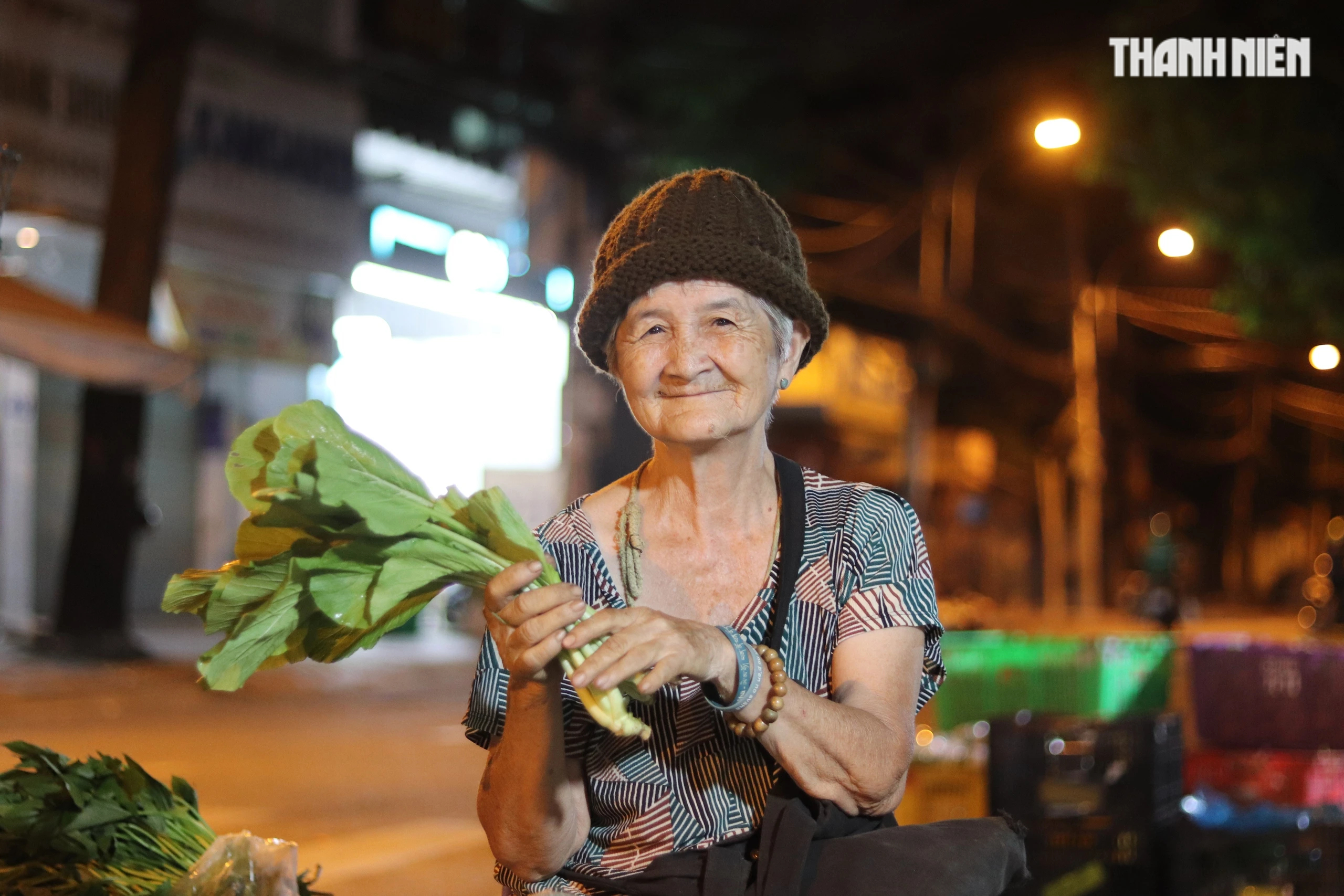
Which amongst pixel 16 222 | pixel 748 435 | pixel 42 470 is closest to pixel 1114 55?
pixel 16 222

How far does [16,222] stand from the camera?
15.8m

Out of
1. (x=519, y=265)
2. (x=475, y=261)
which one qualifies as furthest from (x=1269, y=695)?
(x=475, y=261)

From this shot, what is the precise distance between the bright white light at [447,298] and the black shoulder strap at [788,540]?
55.8ft

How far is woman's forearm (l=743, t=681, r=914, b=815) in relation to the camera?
6.72ft

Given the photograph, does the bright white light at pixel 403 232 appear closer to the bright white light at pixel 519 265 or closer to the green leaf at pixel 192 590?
the bright white light at pixel 519 265

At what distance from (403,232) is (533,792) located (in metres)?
17.4

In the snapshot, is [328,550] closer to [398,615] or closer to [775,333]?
[398,615]

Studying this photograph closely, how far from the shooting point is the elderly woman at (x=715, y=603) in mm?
2133

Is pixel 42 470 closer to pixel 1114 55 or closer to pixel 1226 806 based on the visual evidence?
pixel 1114 55

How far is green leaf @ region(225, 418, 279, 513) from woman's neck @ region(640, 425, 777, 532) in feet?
2.43

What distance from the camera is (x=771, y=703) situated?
2004 millimetres

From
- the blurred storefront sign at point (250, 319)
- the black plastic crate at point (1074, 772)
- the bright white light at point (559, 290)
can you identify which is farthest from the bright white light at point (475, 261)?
the black plastic crate at point (1074, 772)

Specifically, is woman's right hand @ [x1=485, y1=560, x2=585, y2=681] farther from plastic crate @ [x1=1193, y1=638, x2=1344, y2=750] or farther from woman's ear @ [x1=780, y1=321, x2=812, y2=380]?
plastic crate @ [x1=1193, y1=638, x2=1344, y2=750]

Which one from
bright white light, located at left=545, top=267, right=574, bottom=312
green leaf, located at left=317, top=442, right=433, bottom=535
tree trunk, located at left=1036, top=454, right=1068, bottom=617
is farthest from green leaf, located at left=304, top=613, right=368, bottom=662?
tree trunk, located at left=1036, top=454, right=1068, bottom=617
